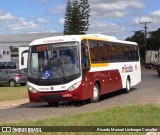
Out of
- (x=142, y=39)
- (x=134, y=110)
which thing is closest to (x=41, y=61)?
(x=134, y=110)

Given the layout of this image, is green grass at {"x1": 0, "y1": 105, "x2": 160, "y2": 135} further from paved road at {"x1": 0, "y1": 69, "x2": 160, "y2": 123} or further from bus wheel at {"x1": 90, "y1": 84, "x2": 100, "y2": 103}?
bus wheel at {"x1": 90, "y1": 84, "x2": 100, "y2": 103}

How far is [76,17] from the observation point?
6462 cm

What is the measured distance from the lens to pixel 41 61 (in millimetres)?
18141

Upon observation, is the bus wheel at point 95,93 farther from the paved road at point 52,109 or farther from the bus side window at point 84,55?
the bus side window at point 84,55

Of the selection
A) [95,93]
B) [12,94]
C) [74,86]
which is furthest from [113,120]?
[12,94]

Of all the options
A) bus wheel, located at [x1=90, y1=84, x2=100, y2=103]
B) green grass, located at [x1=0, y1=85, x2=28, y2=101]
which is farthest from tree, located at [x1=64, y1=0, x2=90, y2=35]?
bus wheel, located at [x1=90, y1=84, x2=100, y2=103]

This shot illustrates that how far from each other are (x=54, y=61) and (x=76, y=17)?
1861 inches

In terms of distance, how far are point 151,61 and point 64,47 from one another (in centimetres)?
6410

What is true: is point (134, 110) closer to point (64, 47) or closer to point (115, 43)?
point (64, 47)

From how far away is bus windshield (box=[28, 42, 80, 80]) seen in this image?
1766 cm

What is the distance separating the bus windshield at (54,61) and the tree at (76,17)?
146 feet

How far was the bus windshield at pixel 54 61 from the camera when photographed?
17656 mm

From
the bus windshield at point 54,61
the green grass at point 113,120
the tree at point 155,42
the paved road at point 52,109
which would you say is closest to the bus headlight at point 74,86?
the bus windshield at point 54,61

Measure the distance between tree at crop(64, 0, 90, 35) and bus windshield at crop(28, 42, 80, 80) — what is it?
44409 millimetres
